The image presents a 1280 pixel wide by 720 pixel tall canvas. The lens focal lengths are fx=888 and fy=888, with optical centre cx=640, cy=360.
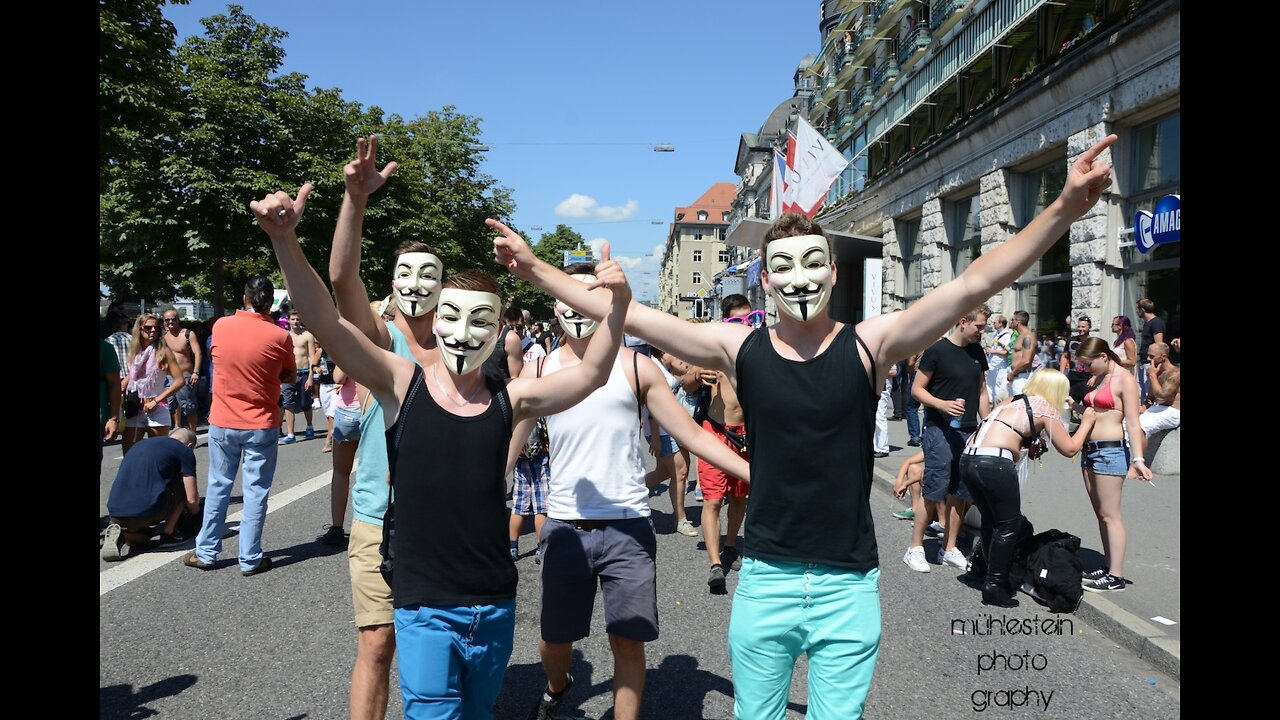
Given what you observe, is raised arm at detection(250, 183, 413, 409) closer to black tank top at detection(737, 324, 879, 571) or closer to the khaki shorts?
the khaki shorts

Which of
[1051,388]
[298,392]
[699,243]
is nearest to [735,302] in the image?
[1051,388]

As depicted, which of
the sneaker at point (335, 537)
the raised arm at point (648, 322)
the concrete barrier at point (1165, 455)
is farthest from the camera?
the concrete barrier at point (1165, 455)

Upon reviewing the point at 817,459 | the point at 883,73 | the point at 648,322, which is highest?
the point at 883,73

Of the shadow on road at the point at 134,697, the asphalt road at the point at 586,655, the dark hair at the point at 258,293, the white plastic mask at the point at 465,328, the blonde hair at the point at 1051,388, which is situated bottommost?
the shadow on road at the point at 134,697

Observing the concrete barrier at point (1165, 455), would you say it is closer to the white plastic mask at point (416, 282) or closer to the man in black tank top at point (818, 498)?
the man in black tank top at point (818, 498)

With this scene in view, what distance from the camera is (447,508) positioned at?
2.75 m

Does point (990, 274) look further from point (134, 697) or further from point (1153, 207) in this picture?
point (1153, 207)

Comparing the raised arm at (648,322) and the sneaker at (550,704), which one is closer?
the raised arm at (648,322)

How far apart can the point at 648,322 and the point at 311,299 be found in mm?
1040

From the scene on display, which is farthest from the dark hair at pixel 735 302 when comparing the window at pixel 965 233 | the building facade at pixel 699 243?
the building facade at pixel 699 243

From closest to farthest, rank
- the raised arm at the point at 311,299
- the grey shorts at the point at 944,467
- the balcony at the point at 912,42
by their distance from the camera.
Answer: the raised arm at the point at 311,299
the grey shorts at the point at 944,467
the balcony at the point at 912,42

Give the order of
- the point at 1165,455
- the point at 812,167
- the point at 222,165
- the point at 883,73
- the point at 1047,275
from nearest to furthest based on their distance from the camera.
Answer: the point at 1165,455 → the point at 1047,275 → the point at 812,167 → the point at 222,165 → the point at 883,73

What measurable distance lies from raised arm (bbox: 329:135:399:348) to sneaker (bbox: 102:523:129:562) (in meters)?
4.32

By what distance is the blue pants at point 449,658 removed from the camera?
106 inches
